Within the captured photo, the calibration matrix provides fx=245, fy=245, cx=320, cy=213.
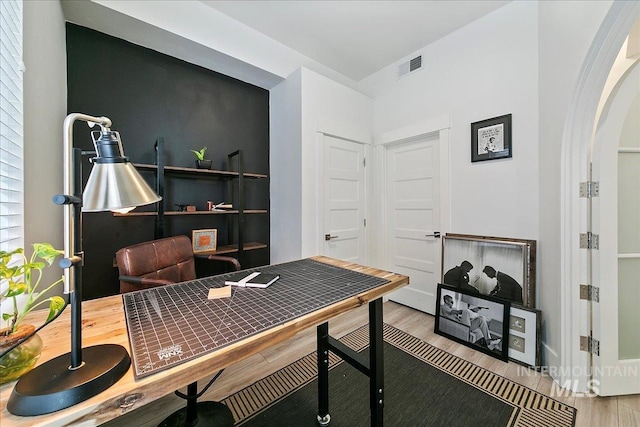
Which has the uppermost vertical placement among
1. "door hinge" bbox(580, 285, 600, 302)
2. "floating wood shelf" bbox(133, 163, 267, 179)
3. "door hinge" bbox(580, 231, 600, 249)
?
"floating wood shelf" bbox(133, 163, 267, 179)

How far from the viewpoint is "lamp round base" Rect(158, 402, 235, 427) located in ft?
4.57

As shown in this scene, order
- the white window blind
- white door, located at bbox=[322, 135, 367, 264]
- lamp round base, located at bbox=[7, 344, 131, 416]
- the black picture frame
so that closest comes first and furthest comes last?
lamp round base, located at bbox=[7, 344, 131, 416] → the white window blind → the black picture frame → white door, located at bbox=[322, 135, 367, 264]

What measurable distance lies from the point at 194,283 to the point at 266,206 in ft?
6.75

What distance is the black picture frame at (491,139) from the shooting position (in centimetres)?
230

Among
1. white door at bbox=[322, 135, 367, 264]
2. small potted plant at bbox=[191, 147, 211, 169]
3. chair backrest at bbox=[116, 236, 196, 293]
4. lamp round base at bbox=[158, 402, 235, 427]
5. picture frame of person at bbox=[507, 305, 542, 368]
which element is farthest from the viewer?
white door at bbox=[322, 135, 367, 264]

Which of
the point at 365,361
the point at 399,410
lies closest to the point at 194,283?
the point at 365,361

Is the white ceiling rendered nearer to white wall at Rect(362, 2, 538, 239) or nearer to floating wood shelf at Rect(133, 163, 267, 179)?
white wall at Rect(362, 2, 538, 239)

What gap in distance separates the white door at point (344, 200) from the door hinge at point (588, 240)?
2.09 metres

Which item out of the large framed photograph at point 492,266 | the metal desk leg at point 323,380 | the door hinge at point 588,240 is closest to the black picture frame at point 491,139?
the large framed photograph at point 492,266

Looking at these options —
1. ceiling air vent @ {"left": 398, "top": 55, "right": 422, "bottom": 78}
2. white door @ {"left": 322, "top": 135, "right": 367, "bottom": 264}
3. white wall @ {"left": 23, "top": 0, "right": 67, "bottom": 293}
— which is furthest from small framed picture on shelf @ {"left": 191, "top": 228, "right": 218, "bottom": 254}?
ceiling air vent @ {"left": 398, "top": 55, "right": 422, "bottom": 78}

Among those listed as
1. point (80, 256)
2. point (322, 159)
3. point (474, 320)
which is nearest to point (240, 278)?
point (80, 256)

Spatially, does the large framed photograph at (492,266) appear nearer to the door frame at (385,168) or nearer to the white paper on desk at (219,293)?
the door frame at (385,168)

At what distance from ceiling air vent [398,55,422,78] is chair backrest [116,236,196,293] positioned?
319 cm

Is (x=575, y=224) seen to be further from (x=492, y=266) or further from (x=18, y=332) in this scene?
(x=18, y=332)
